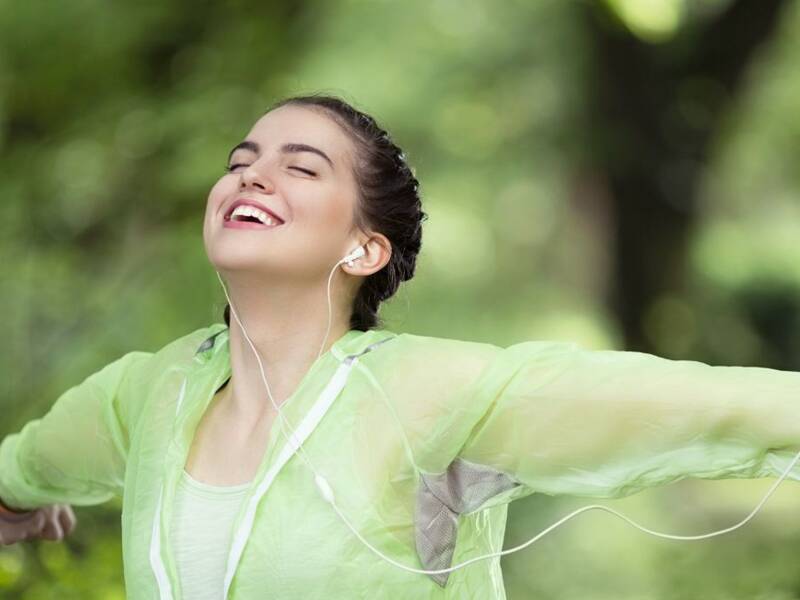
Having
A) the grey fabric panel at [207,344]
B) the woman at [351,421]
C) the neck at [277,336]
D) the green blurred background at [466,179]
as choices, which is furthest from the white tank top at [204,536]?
the green blurred background at [466,179]

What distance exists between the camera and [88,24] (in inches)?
159

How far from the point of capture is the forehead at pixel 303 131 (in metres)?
1.62

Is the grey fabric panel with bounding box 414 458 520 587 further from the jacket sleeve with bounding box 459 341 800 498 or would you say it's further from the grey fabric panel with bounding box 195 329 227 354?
the grey fabric panel with bounding box 195 329 227 354

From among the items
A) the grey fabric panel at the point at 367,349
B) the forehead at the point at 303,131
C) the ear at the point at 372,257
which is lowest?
the grey fabric panel at the point at 367,349

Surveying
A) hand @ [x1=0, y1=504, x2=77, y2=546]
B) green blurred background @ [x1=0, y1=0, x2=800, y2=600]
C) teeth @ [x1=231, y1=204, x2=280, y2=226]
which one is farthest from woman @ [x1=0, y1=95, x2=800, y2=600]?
green blurred background @ [x1=0, y1=0, x2=800, y2=600]

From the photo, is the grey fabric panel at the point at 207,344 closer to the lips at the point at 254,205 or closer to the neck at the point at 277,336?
the neck at the point at 277,336

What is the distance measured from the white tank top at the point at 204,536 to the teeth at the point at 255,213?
1.08 ft

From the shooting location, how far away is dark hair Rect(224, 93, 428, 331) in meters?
1.66

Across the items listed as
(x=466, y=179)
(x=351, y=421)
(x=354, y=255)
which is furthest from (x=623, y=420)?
(x=466, y=179)

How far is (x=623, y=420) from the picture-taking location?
4.42 ft

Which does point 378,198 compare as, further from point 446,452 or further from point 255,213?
point 446,452

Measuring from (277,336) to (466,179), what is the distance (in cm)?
374

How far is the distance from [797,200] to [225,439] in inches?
264

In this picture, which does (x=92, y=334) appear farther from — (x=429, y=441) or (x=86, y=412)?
(x=429, y=441)
